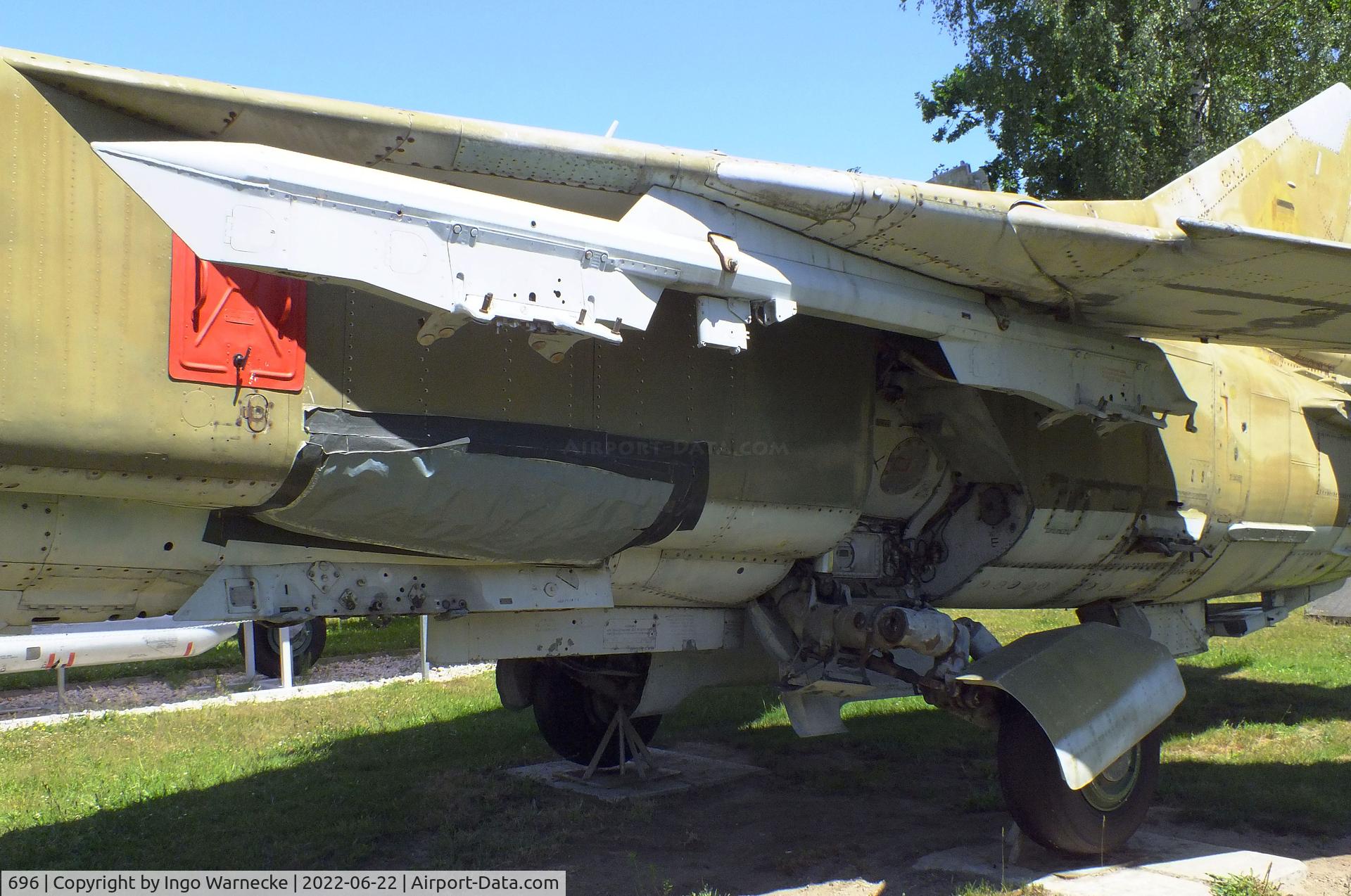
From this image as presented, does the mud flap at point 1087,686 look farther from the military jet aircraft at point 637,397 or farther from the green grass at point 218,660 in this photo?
the green grass at point 218,660

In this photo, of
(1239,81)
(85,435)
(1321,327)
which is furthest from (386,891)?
(1239,81)

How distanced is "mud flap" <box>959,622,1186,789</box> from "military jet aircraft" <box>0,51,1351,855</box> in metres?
0.02

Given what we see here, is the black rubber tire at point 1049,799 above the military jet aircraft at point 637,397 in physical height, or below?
below

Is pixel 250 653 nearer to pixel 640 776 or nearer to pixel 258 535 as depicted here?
pixel 640 776

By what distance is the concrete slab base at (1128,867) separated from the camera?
5828 mm

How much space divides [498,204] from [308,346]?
108cm

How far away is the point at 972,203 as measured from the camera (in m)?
5.69

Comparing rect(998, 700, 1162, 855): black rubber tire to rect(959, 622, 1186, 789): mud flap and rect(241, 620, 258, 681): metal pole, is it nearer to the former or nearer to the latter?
rect(959, 622, 1186, 789): mud flap

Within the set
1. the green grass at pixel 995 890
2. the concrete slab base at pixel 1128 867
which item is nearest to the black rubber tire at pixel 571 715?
the concrete slab base at pixel 1128 867

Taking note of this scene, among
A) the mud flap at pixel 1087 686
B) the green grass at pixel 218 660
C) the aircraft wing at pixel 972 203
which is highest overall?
the aircraft wing at pixel 972 203

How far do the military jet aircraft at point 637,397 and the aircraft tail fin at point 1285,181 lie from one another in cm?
3

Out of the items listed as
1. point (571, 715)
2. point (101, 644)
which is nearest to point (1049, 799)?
point (571, 715)

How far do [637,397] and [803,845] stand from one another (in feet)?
10.2

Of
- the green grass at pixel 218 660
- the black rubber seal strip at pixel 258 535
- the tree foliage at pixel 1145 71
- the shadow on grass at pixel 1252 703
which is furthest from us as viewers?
the tree foliage at pixel 1145 71
